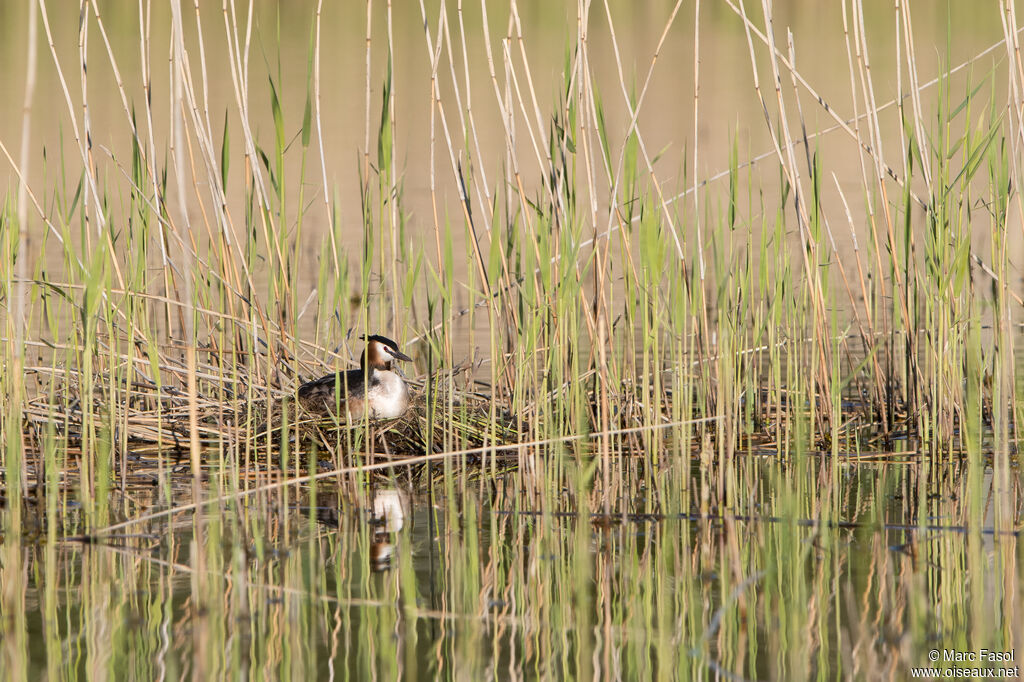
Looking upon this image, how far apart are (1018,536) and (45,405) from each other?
12.1ft

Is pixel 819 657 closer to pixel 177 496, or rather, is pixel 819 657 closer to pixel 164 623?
pixel 164 623

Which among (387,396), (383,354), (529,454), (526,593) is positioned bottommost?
(526,593)

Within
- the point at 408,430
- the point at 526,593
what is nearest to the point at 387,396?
the point at 408,430

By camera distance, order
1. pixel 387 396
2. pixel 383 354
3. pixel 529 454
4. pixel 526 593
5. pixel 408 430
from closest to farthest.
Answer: pixel 526 593, pixel 529 454, pixel 387 396, pixel 408 430, pixel 383 354

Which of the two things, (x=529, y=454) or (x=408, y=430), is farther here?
(x=408, y=430)

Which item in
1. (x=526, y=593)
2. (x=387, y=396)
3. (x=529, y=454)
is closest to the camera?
(x=526, y=593)

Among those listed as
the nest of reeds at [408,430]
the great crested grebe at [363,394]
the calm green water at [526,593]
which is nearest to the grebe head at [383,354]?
the great crested grebe at [363,394]

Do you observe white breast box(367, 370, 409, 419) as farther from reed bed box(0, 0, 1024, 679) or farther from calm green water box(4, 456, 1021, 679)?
calm green water box(4, 456, 1021, 679)

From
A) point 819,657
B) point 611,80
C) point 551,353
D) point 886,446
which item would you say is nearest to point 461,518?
point 551,353

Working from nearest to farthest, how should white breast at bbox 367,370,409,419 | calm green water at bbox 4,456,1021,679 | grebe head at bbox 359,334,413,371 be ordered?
1. calm green water at bbox 4,456,1021,679
2. white breast at bbox 367,370,409,419
3. grebe head at bbox 359,334,413,371

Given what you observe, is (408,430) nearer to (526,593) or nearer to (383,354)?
(383,354)

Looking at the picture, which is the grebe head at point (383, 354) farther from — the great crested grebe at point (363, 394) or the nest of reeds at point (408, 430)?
the nest of reeds at point (408, 430)

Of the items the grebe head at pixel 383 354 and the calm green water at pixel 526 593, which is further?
the grebe head at pixel 383 354

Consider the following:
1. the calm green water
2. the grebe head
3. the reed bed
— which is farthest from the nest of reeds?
the calm green water
